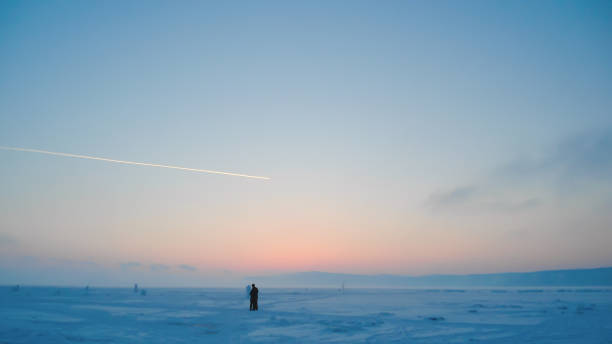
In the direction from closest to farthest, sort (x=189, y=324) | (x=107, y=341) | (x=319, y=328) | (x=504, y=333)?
(x=107, y=341) → (x=504, y=333) → (x=319, y=328) → (x=189, y=324)

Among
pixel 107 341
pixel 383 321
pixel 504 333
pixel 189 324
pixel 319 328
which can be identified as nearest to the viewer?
pixel 107 341

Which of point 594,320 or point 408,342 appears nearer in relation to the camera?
point 408,342

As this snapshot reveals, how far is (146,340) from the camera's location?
44.5 ft

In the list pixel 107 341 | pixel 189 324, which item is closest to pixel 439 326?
pixel 189 324

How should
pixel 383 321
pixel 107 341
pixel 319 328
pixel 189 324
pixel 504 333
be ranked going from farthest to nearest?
pixel 383 321
pixel 189 324
pixel 319 328
pixel 504 333
pixel 107 341

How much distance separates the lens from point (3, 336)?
13727mm

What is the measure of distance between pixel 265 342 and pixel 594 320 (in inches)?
657

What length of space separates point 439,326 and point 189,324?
437 inches

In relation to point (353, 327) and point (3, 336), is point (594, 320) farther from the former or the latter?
point (3, 336)

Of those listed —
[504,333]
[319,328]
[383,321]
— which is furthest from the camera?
[383,321]

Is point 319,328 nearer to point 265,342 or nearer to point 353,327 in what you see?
point 353,327

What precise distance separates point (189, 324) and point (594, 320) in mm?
19299

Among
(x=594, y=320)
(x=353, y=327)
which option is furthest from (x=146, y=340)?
(x=594, y=320)

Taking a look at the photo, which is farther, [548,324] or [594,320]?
[594,320]
